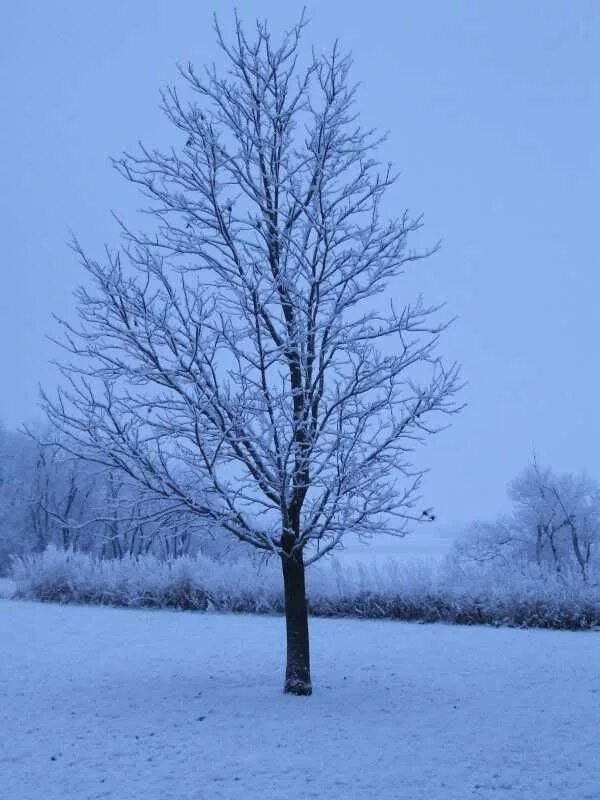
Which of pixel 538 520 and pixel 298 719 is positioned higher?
pixel 538 520

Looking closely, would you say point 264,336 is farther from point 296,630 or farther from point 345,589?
point 345,589

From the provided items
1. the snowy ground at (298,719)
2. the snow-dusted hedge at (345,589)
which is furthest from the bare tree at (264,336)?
the snow-dusted hedge at (345,589)

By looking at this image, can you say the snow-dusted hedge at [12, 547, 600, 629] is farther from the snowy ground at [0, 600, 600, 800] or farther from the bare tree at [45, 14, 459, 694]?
the bare tree at [45, 14, 459, 694]

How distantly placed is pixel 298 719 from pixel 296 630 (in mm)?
1047

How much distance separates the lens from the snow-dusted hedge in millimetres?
12625

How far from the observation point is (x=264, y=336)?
711cm

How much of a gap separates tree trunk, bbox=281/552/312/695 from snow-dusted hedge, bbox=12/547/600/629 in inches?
154

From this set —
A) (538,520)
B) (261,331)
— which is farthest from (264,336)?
(538,520)

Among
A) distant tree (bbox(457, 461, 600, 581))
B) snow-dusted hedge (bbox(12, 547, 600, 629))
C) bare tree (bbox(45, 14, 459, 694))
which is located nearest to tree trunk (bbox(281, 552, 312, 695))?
bare tree (bbox(45, 14, 459, 694))

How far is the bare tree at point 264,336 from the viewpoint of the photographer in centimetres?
666

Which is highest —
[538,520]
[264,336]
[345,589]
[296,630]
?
[538,520]

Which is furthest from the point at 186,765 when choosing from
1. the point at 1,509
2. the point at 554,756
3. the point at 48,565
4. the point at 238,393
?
the point at 1,509

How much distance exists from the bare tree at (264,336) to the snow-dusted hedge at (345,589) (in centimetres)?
466

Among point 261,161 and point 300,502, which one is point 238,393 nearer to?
point 300,502
